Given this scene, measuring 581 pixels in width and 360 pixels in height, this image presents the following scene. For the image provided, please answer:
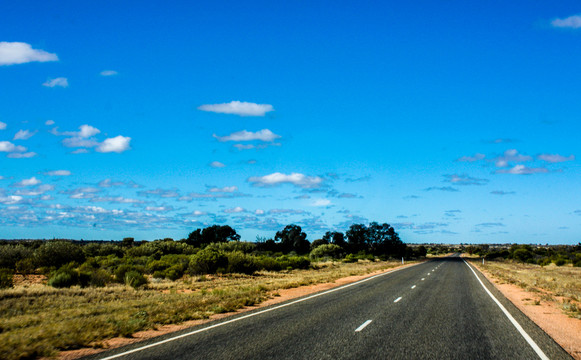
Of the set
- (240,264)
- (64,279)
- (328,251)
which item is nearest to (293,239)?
(328,251)

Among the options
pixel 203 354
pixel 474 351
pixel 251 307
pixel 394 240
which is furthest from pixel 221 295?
pixel 394 240

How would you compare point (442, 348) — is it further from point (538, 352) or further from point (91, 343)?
point (91, 343)

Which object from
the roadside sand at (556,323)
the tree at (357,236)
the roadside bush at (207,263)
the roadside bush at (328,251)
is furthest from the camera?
the tree at (357,236)

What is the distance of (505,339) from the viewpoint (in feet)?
30.3

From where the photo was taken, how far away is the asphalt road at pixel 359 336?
7660 millimetres

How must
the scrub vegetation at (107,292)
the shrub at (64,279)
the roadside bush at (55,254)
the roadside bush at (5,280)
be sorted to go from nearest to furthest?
the scrub vegetation at (107,292) < the roadside bush at (5,280) < the shrub at (64,279) < the roadside bush at (55,254)

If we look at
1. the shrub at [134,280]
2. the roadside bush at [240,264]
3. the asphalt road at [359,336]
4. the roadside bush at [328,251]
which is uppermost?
the roadside bush at [328,251]

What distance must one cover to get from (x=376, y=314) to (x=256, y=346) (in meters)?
5.38

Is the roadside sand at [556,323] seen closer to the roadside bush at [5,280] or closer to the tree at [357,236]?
the roadside bush at [5,280]

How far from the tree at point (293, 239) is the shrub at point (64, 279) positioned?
82.1 m

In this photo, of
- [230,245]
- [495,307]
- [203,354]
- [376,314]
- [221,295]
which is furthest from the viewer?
[230,245]

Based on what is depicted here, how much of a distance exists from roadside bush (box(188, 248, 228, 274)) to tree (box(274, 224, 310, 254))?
68.2 metres

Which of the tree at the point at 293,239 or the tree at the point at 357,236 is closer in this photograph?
Answer: the tree at the point at 293,239

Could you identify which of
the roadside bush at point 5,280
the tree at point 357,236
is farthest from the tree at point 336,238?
the roadside bush at point 5,280
